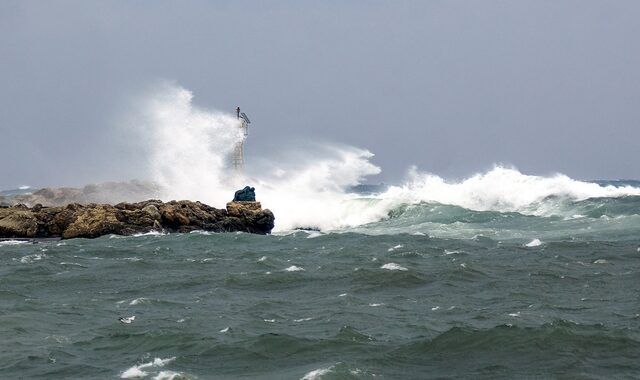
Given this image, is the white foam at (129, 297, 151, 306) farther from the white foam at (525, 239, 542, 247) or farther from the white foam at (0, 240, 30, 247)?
the white foam at (0, 240, 30, 247)

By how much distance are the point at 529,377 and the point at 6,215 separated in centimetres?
3200

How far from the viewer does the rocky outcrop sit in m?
40.1

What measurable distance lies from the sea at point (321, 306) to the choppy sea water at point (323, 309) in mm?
52

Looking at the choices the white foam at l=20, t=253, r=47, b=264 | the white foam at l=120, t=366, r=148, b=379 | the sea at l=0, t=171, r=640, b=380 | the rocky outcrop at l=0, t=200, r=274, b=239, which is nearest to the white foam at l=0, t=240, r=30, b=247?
the sea at l=0, t=171, r=640, b=380

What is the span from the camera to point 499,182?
6525 cm

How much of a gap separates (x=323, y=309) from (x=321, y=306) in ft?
A: 1.49

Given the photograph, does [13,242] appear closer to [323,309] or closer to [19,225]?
[19,225]

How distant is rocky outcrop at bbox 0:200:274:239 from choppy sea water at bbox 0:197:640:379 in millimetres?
4766

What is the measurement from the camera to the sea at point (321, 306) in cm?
1574

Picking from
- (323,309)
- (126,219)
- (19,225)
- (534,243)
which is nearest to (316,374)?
(323,309)

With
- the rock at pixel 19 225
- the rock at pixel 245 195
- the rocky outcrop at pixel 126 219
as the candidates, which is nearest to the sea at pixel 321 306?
the rocky outcrop at pixel 126 219

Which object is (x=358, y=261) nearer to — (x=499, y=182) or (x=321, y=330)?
(x=321, y=330)

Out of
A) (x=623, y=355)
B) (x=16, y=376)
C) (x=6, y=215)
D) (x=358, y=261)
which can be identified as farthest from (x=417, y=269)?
(x=6, y=215)

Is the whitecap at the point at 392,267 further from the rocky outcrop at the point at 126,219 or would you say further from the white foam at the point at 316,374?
the rocky outcrop at the point at 126,219
